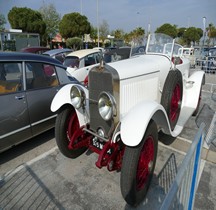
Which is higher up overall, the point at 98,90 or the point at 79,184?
the point at 98,90

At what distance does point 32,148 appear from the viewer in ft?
12.2

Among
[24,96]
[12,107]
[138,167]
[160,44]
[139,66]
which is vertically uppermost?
[160,44]

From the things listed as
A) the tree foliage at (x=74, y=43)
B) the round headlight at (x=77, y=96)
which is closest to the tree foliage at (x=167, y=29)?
the tree foliage at (x=74, y=43)

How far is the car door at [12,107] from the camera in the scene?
3.02m

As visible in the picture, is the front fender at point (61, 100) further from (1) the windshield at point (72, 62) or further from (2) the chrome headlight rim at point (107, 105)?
(1) the windshield at point (72, 62)

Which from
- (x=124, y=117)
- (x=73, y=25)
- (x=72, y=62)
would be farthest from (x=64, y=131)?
(x=73, y=25)

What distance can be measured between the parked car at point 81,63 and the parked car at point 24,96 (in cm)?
352

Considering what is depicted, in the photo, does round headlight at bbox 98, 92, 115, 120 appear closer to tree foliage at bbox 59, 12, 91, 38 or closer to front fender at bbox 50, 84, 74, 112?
front fender at bbox 50, 84, 74, 112

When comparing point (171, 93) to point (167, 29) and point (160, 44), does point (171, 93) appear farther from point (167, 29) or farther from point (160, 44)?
point (167, 29)

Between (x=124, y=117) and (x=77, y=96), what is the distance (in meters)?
0.92

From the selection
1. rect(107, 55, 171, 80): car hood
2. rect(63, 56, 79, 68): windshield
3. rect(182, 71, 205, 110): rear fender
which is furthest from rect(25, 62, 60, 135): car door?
rect(63, 56, 79, 68): windshield

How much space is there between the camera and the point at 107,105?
2393 millimetres

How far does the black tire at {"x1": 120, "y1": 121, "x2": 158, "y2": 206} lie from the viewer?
213 centimetres

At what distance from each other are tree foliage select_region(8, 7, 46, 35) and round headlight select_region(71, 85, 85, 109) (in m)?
32.3
